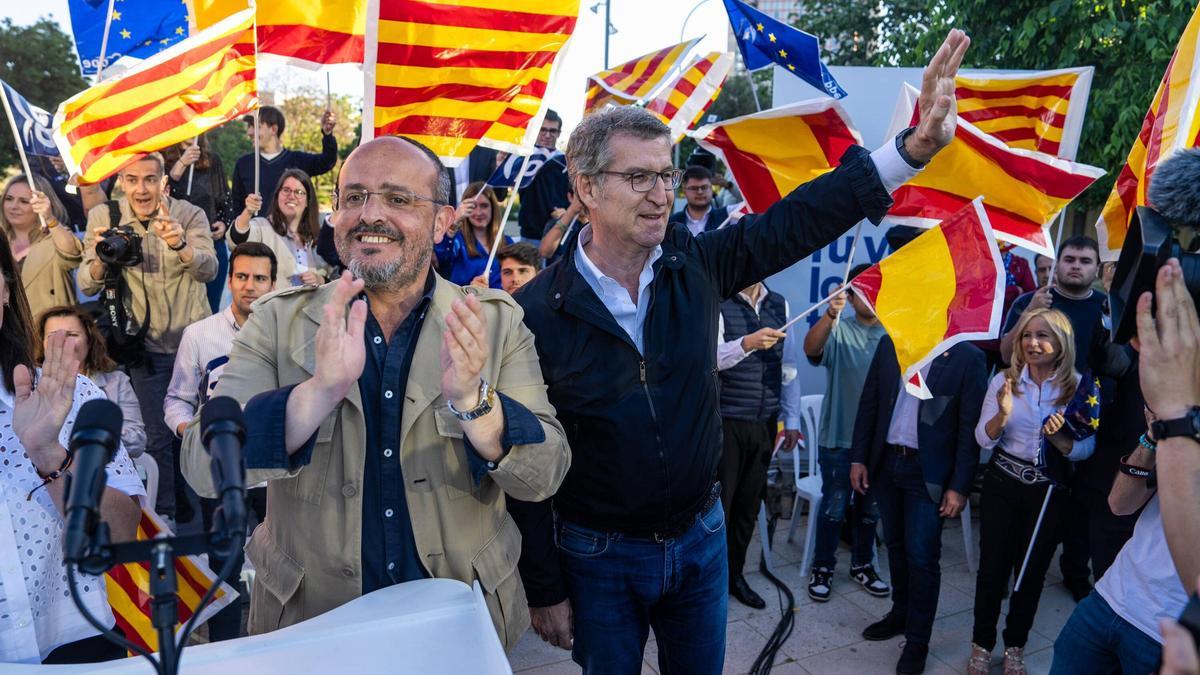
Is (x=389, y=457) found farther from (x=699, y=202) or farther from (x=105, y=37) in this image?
(x=699, y=202)

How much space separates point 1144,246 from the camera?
1.74 metres

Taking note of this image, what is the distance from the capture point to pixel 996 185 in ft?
14.2

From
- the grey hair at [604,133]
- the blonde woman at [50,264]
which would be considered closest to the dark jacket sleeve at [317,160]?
the blonde woman at [50,264]

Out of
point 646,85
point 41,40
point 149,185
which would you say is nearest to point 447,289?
point 149,185

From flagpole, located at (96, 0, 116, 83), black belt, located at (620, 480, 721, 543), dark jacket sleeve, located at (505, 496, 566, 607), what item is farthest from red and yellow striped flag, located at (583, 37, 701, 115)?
dark jacket sleeve, located at (505, 496, 566, 607)

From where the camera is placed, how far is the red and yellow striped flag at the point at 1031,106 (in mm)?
5086

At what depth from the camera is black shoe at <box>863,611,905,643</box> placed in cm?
432

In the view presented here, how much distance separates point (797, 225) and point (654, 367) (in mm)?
585

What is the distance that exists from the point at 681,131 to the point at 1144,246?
4126mm

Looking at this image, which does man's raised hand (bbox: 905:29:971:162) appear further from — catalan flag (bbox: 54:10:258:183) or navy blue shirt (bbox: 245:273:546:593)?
catalan flag (bbox: 54:10:258:183)

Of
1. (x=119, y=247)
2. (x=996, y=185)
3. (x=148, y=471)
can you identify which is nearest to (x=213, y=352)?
(x=148, y=471)

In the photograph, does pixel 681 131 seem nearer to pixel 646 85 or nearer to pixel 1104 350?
pixel 646 85

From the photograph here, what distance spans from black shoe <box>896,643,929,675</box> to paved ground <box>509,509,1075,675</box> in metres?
0.08

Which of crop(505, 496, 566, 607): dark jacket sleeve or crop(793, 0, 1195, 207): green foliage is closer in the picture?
Answer: crop(505, 496, 566, 607): dark jacket sleeve
